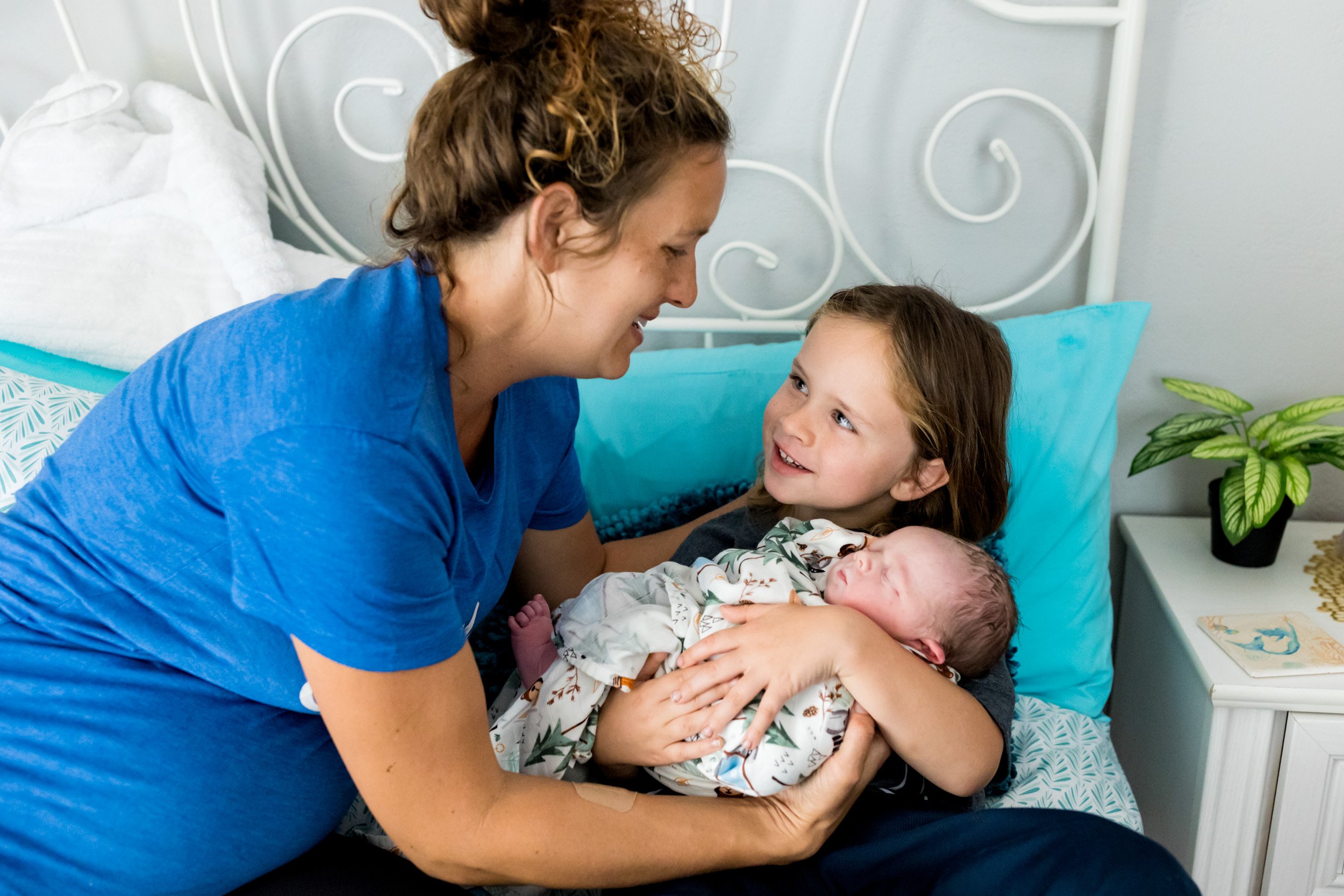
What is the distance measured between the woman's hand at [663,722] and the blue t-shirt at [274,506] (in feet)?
0.71

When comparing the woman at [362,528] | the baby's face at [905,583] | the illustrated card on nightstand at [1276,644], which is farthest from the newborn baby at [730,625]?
the illustrated card on nightstand at [1276,644]

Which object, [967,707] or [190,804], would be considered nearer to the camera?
[190,804]

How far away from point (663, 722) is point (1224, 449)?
100 centimetres

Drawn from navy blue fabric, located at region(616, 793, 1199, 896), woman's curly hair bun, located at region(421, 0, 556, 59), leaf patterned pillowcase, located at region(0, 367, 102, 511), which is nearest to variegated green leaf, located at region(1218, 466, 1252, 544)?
navy blue fabric, located at region(616, 793, 1199, 896)

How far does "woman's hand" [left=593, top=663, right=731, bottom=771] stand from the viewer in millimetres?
1012

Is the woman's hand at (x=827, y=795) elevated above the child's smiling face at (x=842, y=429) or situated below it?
below

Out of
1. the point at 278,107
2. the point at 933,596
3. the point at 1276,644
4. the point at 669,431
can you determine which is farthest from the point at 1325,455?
the point at 278,107

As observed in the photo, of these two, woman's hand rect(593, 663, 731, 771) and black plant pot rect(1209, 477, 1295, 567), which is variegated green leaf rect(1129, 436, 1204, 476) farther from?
woman's hand rect(593, 663, 731, 771)

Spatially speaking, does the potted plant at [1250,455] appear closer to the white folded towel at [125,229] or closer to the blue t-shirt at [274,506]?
the blue t-shirt at [274,506]

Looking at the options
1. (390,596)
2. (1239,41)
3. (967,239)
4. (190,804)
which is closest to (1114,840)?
(390,596)

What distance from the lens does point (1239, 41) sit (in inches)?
57.9

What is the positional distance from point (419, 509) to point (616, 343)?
0.28 metres

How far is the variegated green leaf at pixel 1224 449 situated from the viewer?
1.43 meters

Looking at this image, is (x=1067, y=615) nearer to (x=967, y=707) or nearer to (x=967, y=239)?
(x=967, y=707)
